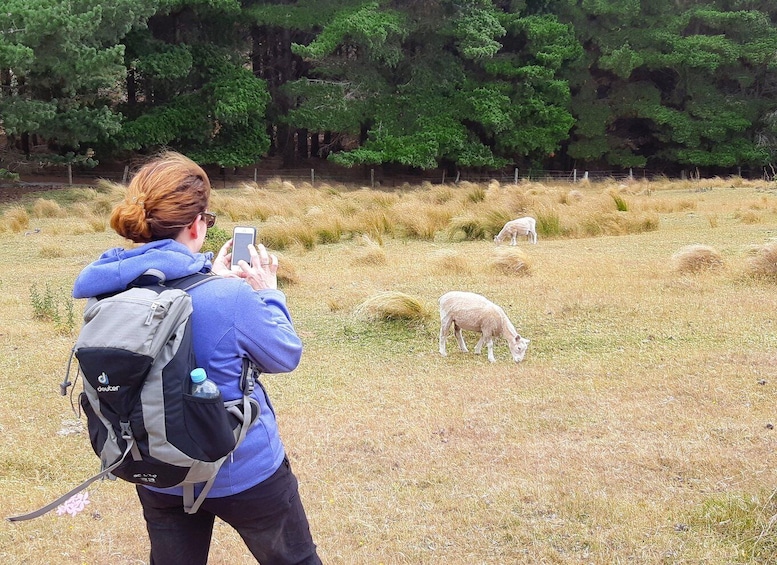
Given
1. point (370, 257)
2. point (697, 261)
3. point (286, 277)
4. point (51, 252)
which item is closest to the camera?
point (697, 261)

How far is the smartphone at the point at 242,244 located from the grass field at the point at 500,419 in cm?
155

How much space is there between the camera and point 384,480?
394 centimetres

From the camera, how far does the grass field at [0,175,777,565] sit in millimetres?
3303

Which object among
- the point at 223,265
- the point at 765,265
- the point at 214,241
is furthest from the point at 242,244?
the point at 214,241

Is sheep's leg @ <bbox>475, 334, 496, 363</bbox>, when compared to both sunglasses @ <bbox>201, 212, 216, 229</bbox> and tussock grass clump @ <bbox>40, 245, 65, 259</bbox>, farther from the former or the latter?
tussock grass clump @ <bbox>40, 245, 65, 259</bbox>

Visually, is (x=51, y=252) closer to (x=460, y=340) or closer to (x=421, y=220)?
(x=421, y=220)

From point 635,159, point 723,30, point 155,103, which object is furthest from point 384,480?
point 723,30

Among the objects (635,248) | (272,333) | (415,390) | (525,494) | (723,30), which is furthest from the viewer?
(723,30)

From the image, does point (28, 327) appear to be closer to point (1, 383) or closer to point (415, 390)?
point (1, 383)

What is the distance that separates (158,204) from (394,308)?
502cm

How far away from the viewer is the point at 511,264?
347 inches

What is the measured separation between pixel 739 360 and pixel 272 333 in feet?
14.9

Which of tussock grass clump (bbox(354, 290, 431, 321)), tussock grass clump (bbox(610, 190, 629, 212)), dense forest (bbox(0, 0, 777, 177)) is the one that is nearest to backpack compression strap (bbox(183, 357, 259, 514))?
tussock grass clump (bbox(354, 290, 431, 321))

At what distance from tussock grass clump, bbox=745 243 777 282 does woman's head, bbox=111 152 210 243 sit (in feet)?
24.0
